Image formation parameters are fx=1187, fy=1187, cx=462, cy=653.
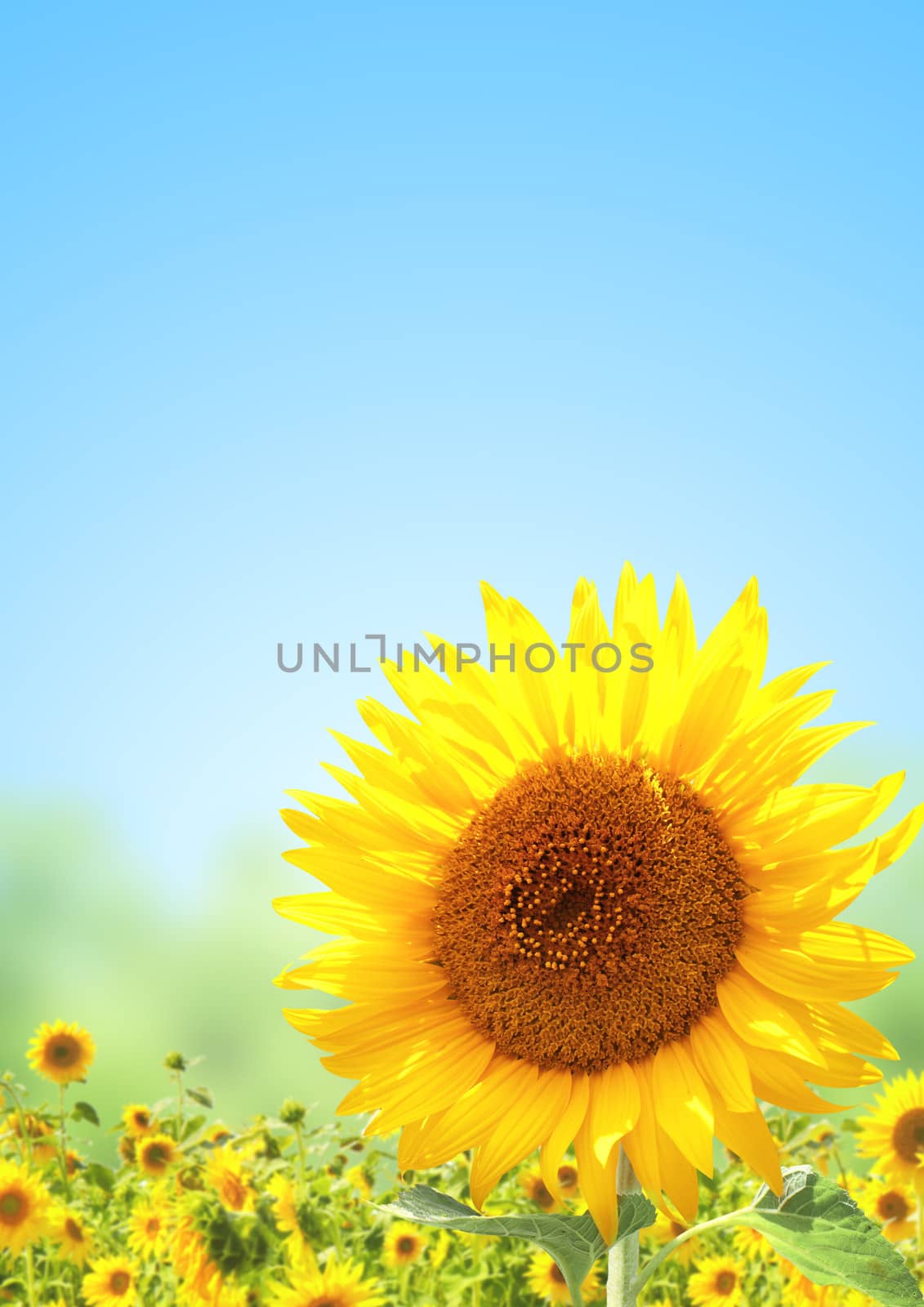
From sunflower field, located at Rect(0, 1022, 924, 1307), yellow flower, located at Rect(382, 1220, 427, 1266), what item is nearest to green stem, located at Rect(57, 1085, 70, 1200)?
sunflower field, located at Rect(0, 1022, 924, 1307)

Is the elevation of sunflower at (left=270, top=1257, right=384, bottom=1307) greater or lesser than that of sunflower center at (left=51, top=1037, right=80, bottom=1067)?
lesser

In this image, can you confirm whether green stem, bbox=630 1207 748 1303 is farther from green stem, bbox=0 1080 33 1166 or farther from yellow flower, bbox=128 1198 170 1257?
green stem, bbox=0 1080 33 1166

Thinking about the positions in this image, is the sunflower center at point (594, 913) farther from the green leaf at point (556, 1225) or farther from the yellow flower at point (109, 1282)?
the yellow flower at point (109, 1282)

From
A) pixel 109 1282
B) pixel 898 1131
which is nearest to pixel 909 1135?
pixel 898 1131

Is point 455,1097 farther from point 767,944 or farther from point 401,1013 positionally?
point 767,944

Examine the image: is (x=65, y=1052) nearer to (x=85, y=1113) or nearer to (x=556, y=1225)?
(x=85, y=1113)

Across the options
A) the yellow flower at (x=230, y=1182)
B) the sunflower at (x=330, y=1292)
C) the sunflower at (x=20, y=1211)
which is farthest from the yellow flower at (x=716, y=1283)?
the sunflower at (x=20, y=1211)

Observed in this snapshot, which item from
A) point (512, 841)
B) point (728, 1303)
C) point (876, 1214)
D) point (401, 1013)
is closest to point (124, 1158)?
point (728, 1303)
